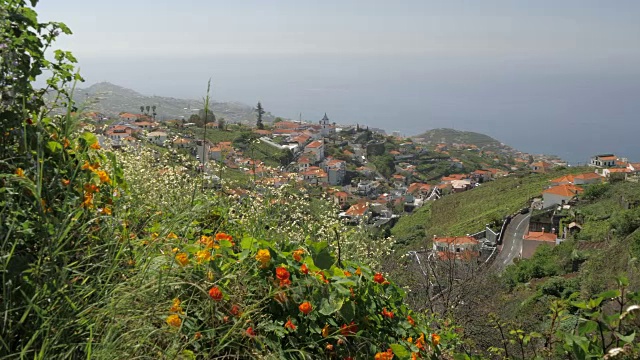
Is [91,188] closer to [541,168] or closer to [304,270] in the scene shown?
[304,270]

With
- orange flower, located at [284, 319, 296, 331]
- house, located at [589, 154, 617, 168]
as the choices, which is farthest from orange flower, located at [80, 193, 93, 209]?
house, located at [589, 154, 617, 168]

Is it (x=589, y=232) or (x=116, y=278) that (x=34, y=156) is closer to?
(x=116, y=278)

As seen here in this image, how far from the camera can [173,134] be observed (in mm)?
4984

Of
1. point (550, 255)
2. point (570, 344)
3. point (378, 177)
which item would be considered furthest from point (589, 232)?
point (378, 177)

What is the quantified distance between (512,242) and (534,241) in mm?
1627

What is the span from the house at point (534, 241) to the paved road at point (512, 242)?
0.51m

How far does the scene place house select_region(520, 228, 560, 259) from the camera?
22.7 m

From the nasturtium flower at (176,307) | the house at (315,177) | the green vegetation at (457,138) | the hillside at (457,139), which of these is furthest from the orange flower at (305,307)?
the green vegetation at (457,138)

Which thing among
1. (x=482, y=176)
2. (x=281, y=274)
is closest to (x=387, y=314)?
(x=281, y=274)

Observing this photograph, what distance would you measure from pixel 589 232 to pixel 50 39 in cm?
2268

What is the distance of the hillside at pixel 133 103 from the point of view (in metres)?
2.65

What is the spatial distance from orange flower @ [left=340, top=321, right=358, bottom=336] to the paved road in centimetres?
1884

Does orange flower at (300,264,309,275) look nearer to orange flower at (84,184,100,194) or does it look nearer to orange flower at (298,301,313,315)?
orange flower at (298,301,313,315)

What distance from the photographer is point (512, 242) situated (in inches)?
972
